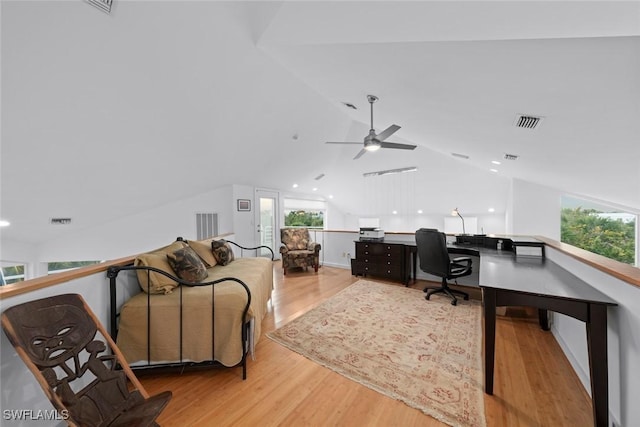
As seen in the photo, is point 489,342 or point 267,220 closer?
point 489,342

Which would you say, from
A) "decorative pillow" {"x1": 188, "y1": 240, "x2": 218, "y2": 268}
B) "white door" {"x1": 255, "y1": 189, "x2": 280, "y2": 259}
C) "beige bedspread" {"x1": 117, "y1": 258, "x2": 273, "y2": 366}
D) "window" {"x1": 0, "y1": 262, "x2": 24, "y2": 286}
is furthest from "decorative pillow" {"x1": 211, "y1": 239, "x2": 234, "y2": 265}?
"window" {"x1": 0, "y1": 262, "x2": 24, "y2": 286}

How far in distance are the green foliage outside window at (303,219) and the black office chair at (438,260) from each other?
5073 mm

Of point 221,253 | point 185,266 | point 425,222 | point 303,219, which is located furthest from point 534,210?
point 185,266

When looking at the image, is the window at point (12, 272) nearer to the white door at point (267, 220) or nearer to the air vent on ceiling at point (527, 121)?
the white door at point (267, 220)

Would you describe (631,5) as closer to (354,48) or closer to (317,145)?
(354,48)

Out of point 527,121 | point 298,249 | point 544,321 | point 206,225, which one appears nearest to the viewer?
point 527,121

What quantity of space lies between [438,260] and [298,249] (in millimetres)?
2972

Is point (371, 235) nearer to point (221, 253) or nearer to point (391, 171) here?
point (221, 253)

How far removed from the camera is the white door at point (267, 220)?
21.2ft

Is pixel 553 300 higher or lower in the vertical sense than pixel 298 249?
higher

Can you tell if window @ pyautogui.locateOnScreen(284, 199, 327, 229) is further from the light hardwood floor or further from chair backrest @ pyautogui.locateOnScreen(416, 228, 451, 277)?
the light hardwood floor

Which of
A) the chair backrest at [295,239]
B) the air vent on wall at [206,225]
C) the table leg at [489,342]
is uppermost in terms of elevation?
the air vent on wall at [206,225]

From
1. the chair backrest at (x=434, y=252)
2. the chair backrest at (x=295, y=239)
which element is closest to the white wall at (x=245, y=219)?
the chair backrest at (x=295, y=239)

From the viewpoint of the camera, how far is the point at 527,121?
2.21m
